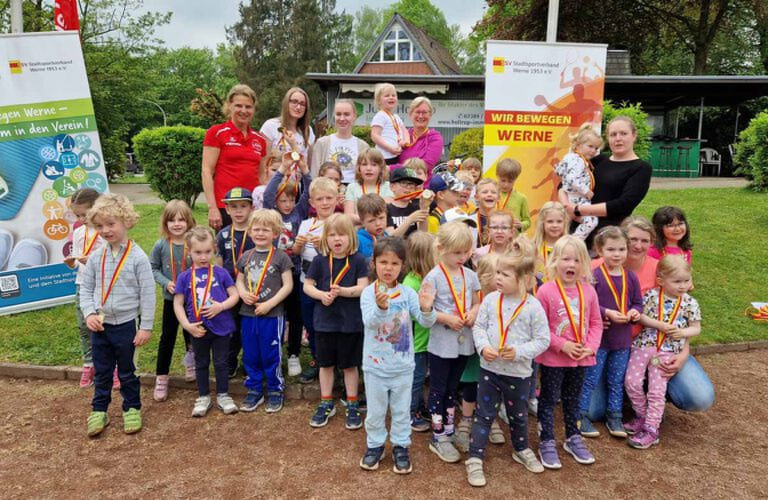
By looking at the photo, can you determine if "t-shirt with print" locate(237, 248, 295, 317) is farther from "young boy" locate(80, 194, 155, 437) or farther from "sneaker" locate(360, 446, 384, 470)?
"sneaker" locate(360, 446, 384, 470)

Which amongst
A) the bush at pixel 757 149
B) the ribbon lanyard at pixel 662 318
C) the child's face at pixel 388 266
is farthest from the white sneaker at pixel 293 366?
the bush at pixel 757 149

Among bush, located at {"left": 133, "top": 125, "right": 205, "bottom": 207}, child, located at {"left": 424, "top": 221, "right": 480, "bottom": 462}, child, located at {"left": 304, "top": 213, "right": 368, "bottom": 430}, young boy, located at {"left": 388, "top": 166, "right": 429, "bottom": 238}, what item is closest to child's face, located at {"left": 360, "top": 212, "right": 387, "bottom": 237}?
young boy, located at {"left": 388, "top": 166, "right": 429, "bottom": 238}

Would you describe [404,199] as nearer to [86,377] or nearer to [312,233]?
[312,233]

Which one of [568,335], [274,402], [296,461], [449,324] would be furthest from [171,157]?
[568,335]

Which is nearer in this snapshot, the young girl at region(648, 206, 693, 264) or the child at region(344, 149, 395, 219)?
the young girl at region(648, 206, 693, 264)

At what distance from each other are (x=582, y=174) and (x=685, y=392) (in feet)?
6.58

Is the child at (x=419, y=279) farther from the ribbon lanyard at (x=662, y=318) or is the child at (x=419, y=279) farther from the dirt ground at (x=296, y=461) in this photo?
the ribbon lanyard at (x=662, y=318)

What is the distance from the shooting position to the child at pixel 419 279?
3545 mm

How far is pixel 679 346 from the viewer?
3738 mm

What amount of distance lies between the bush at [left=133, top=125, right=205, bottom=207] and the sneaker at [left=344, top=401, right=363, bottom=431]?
34.1 feet

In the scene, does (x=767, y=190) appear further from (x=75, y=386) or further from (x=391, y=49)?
(x=391, y=49)

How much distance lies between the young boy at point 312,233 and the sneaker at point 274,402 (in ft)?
0.99

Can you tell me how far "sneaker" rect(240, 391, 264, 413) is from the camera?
4090 mm

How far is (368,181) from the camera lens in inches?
178
